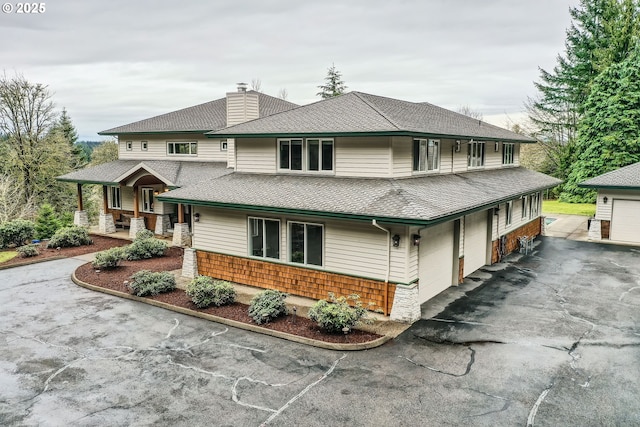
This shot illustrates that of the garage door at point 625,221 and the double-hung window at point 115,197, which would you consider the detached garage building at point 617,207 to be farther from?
the double-hung window at point 115,197

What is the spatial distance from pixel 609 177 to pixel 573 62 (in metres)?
25.3

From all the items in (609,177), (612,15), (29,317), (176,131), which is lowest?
(29,317)

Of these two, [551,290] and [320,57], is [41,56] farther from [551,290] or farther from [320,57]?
[320,57]

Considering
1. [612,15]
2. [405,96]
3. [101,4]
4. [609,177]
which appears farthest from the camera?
[405,96]

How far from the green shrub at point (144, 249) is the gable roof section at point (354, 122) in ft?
19.2

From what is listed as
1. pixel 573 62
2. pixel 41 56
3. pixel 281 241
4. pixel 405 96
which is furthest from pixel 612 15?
pixel 41 56

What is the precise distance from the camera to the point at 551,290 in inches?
570

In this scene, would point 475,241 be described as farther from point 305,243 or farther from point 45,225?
point 45,225

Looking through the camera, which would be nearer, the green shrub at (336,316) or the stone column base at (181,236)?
the green shrub at (336,316)

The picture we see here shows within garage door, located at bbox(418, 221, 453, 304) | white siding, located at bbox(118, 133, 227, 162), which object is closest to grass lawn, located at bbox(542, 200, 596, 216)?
garage door, located at bbox(418, 221, 453, 304)

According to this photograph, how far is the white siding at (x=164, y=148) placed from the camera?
24656mm

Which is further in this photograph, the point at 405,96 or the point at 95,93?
the point at 405,96

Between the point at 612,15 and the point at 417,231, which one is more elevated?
the point at 612,15

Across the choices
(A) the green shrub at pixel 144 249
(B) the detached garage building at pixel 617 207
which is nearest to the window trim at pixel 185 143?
(A) the green shrub at pixel 144 249
